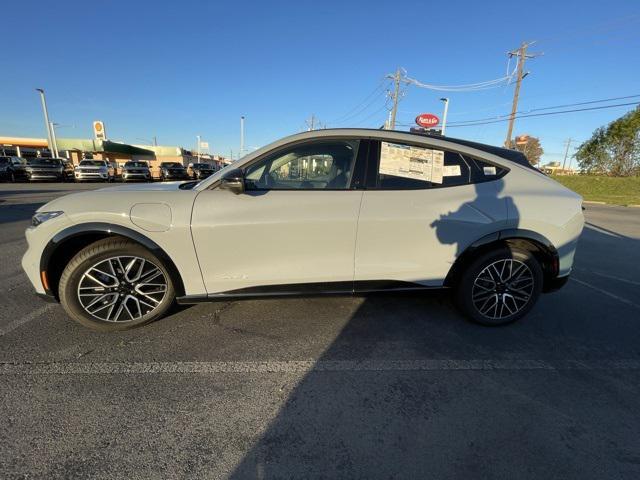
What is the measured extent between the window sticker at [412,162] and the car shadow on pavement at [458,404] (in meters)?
1.42

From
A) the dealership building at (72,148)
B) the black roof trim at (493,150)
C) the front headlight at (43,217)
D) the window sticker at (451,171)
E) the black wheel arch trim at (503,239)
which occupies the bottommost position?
the black wheel arch trim at (503,239)

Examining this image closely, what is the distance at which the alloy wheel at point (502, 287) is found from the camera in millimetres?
2963

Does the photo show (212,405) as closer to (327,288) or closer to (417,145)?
(327,288)

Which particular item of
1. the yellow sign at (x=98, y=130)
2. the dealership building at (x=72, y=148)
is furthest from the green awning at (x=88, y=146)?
the yellow sign at (x=98, y=130)

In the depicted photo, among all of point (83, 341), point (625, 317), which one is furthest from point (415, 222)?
point (83, 341)

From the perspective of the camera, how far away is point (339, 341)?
109 inches

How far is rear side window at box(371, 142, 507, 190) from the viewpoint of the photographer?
271 cm

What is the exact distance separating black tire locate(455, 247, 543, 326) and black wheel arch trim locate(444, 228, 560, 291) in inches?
4.1

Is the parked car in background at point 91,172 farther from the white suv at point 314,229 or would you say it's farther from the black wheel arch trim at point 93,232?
the black wheel arch trim at point 93,232

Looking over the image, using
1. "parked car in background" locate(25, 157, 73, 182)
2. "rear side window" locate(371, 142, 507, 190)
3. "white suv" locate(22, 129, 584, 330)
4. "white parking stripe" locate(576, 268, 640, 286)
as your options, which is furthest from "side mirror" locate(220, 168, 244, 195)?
"parked car in background" locate(25, 157, 73, 182)

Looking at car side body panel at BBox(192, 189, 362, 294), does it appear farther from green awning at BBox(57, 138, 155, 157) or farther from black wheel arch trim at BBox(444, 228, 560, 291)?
green awning at BBox(57, 138, 155, 157)

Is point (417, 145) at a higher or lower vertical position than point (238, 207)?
higher

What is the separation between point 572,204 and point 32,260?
4.70 m

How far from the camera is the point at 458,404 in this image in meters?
2.10
